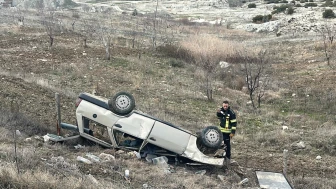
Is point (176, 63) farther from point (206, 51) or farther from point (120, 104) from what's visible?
point (120, 104)

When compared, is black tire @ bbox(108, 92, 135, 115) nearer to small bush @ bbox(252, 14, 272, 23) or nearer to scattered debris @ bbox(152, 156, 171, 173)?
scattered debris @ bbox(152, 156, 171, 173)

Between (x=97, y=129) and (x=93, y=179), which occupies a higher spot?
(x=93, y=179)

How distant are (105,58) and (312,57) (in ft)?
37.7

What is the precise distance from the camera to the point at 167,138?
7.82 m

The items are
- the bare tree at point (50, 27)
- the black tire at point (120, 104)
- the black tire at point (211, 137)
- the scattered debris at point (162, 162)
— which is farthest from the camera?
the bare tree at point (50, 27)

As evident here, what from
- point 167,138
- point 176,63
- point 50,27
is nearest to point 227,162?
point 167,138

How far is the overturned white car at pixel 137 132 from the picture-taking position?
25.7 feet

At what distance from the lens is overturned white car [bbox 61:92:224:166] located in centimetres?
783

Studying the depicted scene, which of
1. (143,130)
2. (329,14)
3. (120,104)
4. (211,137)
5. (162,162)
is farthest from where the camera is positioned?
(329,14)

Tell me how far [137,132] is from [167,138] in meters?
0.60

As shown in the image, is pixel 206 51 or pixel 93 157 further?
pixel 206 51

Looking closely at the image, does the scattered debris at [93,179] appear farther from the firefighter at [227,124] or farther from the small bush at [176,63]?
the small bush at [176,63]

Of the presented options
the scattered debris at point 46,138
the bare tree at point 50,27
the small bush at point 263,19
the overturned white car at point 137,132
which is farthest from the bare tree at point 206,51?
the small bush at point 263,19

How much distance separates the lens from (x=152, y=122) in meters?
7.88
